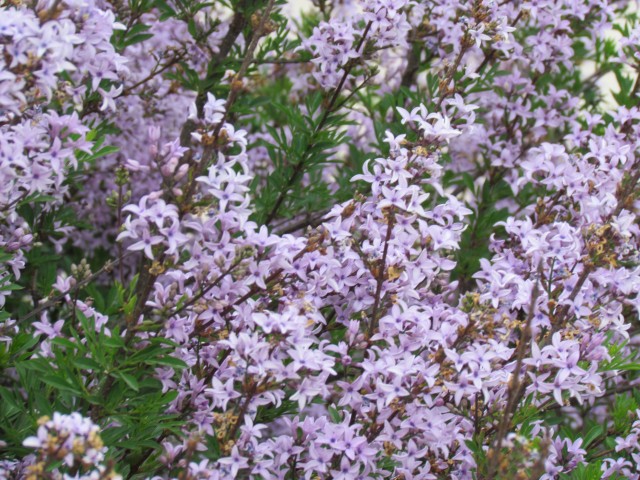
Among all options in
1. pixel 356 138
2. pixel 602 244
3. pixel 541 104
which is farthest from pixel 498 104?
pixel 602 244

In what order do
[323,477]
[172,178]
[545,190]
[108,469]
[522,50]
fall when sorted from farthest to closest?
1. [522,50]
2. [545,190]
3. [323,477]
4. [172,178]
5. [108,469]

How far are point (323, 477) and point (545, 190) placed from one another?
1997 mm

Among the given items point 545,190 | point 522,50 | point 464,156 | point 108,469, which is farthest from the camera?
point 464,156

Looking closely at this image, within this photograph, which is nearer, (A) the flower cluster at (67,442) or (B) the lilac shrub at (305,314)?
(A) the flower cluster at (67,442)

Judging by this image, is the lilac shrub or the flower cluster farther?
the lilac shrub

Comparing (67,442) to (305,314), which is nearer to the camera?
(67,442)

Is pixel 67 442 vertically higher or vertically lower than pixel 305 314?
lower

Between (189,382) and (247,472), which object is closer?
(247,472)

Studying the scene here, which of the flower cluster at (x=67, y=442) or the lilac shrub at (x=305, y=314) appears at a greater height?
the lilac shrub at (x=305, y=314)

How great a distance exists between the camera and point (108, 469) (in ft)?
6.93

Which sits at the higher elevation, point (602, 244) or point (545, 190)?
point (545, 190)

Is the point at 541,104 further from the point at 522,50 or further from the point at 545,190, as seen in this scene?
Answer: the point at 545,190

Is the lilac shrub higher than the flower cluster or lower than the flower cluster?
higher

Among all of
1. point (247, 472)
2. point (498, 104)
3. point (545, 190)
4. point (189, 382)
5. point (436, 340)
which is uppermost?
point (498, 104)
